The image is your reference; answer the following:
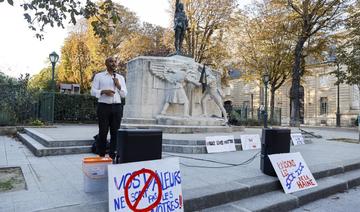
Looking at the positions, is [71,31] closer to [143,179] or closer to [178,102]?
[178,102]

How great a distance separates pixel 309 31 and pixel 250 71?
8989 millimetres

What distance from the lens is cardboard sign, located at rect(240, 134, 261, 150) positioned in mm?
9359

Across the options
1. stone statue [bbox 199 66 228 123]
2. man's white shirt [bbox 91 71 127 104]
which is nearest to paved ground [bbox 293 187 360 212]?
man's white shirt [bbox 91 71 127 104]

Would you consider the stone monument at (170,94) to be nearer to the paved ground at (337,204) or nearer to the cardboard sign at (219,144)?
the cardboard sign at (219,144)

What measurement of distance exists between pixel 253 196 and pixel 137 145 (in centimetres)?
217

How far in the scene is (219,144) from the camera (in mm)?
8594

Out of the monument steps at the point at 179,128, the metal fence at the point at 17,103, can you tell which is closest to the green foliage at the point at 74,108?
the metal fence at the point at 17,103

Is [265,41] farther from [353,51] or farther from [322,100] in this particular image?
[322,100]

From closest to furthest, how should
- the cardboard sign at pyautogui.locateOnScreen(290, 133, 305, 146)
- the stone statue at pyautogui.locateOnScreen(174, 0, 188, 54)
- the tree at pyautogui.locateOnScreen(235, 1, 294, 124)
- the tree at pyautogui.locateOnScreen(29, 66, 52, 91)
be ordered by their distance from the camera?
the cardboard sign at pyautogui.locateOnScreen(290, 133, 305, 146) → the stone statue at pyautogui.locateOnScreen(174, 0, 188, 54) → the tree at pyautogui.locateOnScreen(235, 1, 294, 124) → the tree at pyautogui.locateOnScreen(29, 66, 52, 91)

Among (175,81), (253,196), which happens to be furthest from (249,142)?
(253,196)

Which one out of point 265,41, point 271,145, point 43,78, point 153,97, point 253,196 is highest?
point 265,41

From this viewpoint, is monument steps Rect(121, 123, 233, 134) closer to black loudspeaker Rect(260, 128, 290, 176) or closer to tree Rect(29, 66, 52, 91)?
black loudspeaker Rect(260, 128, 290, 176)

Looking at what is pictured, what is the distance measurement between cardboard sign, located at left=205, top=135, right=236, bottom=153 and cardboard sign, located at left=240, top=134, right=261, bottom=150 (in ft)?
1.43

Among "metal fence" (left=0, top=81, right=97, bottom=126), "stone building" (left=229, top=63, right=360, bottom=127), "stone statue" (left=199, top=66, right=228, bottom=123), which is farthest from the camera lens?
"stone building" (left=229, top=63, right=360, bottom=127)
